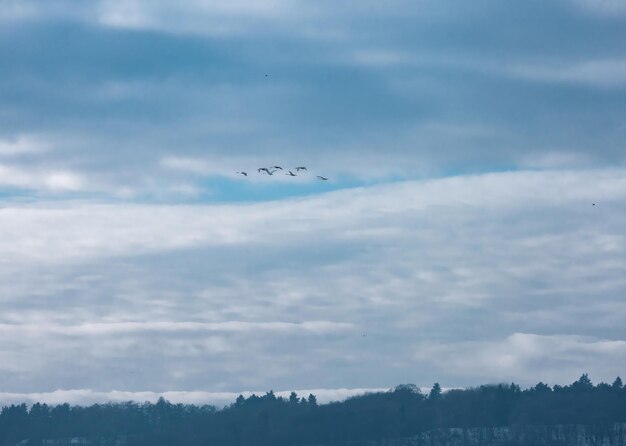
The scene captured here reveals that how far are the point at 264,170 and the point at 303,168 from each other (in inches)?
279

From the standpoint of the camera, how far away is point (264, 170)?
18112cm

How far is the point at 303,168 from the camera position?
17625cm
